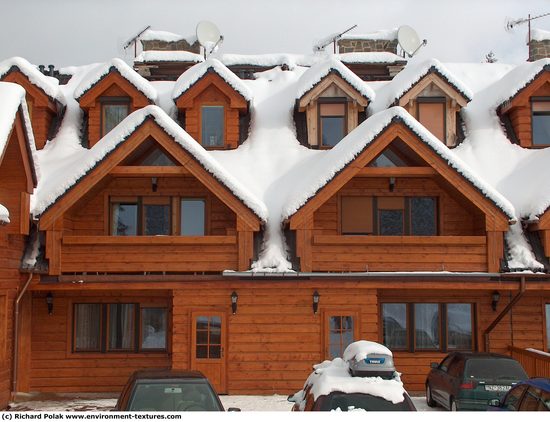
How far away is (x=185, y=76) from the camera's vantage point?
69.7ft

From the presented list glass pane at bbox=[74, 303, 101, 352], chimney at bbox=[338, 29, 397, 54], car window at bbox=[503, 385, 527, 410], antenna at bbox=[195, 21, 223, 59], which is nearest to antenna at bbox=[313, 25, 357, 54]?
chimney at bbox=[338, 29, 397, 54]

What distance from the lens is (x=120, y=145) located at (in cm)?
1728

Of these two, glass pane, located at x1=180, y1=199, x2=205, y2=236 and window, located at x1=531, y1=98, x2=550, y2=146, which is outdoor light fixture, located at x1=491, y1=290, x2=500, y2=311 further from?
glass pane, located at x1=180, y1=199, x2=205, y2=236

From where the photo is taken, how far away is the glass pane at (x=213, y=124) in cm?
2095

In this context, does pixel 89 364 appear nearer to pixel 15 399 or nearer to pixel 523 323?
pixel 15 399

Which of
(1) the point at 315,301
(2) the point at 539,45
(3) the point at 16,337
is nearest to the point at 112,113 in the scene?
(3) the point at 16,337

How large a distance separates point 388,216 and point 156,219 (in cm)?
649

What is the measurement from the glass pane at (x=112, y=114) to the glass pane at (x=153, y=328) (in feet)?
19.4

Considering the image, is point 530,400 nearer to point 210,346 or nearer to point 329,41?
point 210,346

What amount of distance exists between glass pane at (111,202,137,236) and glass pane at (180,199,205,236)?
1361 millimetres

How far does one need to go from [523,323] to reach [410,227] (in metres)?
3.95

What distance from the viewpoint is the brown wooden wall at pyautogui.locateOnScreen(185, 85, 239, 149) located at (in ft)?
68.2

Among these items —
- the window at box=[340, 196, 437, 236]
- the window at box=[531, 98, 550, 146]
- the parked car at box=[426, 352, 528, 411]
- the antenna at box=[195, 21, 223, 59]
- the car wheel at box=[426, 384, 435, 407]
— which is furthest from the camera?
the antenna at box=[195, 21, 223, 59]

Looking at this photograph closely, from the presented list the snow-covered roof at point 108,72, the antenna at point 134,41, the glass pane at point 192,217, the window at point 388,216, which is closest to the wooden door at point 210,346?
the glass pane at point 192,217
